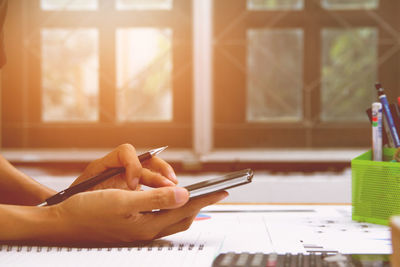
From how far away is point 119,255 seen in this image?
0.49 metres

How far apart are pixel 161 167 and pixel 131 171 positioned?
0.05 m

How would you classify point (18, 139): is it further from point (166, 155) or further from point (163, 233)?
point (163, 233)

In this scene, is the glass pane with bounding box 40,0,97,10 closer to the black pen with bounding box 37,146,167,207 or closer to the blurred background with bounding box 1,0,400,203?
the blurred background with bounding box 1,0,400,203

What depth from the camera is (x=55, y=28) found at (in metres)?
2.07

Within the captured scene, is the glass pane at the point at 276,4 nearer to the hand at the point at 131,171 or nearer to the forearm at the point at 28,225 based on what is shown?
the hand at the point at 131,171

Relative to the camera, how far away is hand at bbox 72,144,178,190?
2.02 ft

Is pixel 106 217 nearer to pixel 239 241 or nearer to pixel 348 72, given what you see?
pixel 239 241

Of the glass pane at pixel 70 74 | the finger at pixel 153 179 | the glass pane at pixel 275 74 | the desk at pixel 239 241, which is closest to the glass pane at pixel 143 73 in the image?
the glass pane at pixel 70 74

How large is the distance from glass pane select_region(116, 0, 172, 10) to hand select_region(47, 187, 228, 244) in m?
1.64

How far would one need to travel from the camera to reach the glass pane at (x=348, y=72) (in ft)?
6.67

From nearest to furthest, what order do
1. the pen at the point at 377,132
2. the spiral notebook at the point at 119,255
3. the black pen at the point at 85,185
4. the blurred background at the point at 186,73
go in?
1. the spiral notebook at the point at 119,255
2. the black pen at the point at 85,185
3. the pen at the point at 377,132
4. the blurred background at the point at 186,73

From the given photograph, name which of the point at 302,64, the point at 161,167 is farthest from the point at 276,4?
the point at 161,167

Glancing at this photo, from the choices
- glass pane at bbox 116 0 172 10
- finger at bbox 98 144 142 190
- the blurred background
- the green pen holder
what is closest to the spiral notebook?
finger at bbox 98 144 142 190

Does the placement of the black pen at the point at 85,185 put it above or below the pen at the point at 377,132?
below
